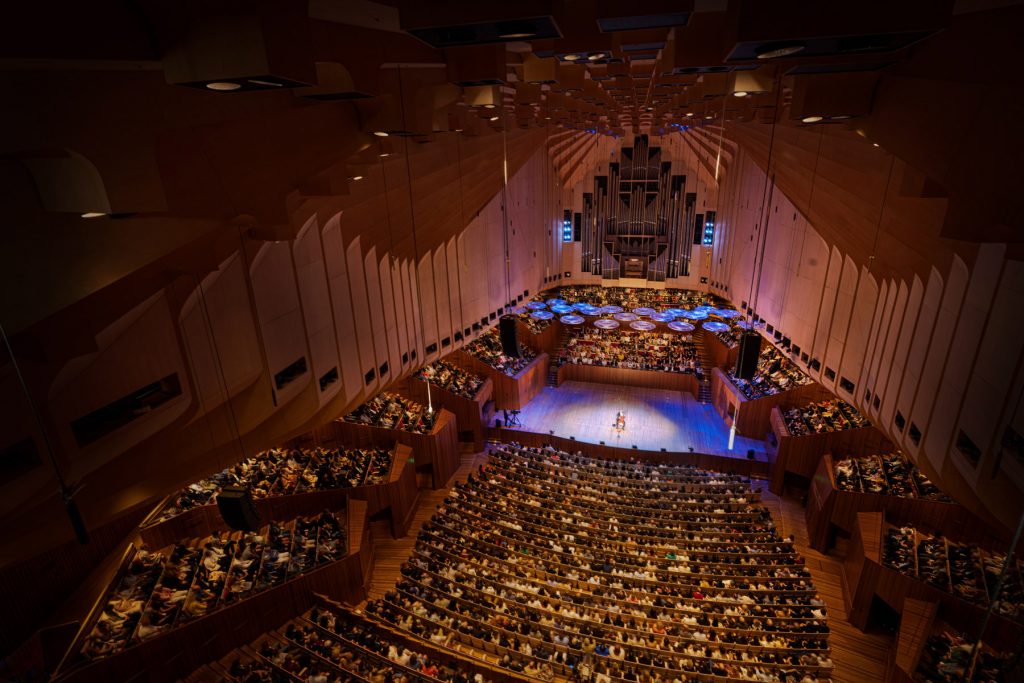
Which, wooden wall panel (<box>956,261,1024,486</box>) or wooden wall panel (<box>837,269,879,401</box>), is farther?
wooden wall panel (<box>837,269,879,401</box>)

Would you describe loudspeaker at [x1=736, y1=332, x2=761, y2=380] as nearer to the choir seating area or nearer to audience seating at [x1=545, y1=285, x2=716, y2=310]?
the choir seating area

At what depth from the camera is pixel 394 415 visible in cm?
1220

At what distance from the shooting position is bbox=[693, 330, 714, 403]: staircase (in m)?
16.2

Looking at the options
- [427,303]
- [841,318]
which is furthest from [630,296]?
[427,303]

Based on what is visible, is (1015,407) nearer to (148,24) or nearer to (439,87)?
(439,87)

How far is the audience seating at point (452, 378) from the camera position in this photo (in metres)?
13.6

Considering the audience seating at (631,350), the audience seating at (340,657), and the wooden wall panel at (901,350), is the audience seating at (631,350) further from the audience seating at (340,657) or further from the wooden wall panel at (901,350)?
the audience seating at (340,657)

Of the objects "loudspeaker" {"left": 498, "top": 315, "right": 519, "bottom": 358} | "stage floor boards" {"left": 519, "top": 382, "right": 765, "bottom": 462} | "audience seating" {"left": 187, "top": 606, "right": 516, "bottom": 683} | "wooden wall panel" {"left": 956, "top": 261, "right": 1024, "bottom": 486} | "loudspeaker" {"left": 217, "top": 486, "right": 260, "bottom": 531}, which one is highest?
"wooden wall panel" {"left": 956, "top": 261, "right": 1024, "bottom": 486}

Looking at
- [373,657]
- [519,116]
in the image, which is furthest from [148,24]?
[373,657]

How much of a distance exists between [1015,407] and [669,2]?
5.09 metres

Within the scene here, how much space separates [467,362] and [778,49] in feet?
45.0

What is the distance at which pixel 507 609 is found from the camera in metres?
8.18

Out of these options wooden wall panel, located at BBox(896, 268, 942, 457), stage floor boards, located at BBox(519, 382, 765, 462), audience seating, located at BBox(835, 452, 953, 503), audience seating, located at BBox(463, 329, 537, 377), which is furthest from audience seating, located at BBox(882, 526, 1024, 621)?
audience seating, located at BBox(463, 329, 537, 377)

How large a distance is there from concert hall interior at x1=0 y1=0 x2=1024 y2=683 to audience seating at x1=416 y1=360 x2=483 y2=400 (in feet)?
0.68
